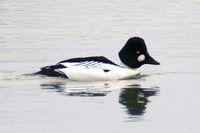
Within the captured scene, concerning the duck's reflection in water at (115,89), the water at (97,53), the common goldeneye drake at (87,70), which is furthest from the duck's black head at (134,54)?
the duck's reflection in water at (115,89)

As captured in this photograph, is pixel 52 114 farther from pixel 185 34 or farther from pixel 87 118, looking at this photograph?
pixel 185 34

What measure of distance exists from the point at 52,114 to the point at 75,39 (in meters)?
9.31

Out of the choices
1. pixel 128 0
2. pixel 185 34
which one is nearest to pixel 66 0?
pixel 128 0

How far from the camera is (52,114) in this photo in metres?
15.1

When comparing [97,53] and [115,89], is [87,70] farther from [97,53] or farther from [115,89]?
[97,53]

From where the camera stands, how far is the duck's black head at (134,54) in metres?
19.6

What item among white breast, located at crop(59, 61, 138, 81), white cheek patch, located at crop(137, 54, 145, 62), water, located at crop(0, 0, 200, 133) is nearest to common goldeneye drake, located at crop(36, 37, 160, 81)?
white breast, located at crop(59, 61, 138, 81)

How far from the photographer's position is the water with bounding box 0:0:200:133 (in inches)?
576

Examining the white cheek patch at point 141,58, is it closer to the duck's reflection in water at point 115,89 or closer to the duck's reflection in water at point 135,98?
the duck's reflection in water at point 115,89

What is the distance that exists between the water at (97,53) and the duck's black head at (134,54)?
11.1 inches

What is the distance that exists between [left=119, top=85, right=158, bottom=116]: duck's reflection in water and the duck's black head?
1.38 meters

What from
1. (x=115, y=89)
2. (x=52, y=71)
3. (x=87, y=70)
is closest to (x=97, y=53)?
(x=87, y=70)

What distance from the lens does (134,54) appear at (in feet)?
64.9

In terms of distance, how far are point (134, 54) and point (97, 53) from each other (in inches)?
93.1
